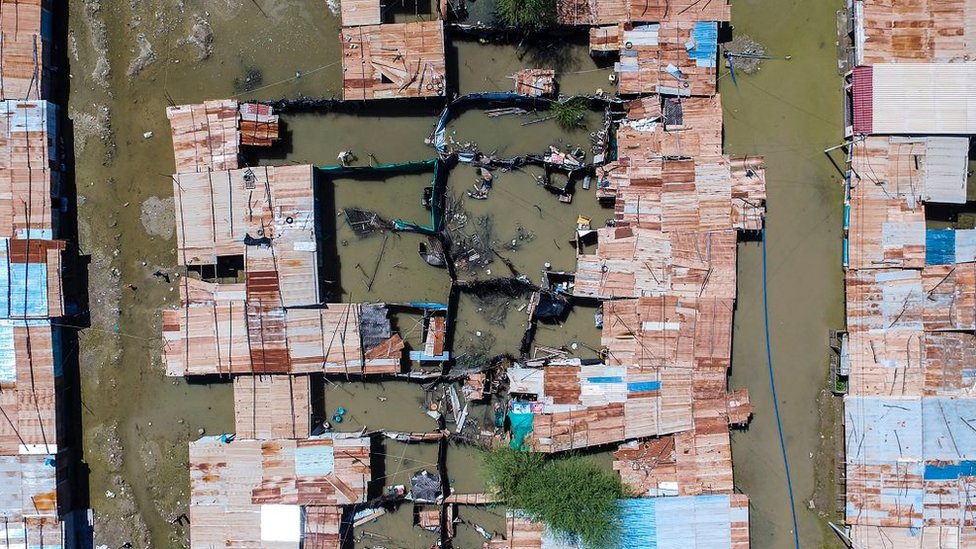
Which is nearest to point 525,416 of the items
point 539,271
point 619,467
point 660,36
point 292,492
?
point 619,467

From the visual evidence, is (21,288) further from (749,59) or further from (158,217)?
(749,59)

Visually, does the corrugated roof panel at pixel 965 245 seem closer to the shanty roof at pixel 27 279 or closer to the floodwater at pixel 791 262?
the floodwater at pixel 791 262

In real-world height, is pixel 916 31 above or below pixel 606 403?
above

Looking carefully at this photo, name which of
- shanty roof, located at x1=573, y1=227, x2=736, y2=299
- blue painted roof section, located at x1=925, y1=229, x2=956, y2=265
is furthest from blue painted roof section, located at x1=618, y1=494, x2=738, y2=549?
blue painted roof section, located at x1=925, y1=229, x2=956, y2=265

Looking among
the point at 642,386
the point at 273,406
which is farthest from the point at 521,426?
the point at 273,406

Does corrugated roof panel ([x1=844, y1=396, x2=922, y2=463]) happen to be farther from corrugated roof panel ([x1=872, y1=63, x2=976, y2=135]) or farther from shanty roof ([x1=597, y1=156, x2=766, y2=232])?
corrugated roof panel ([x1=872, y1=63, x2=976, y2=135])

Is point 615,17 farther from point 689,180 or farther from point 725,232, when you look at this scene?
point 725,232
